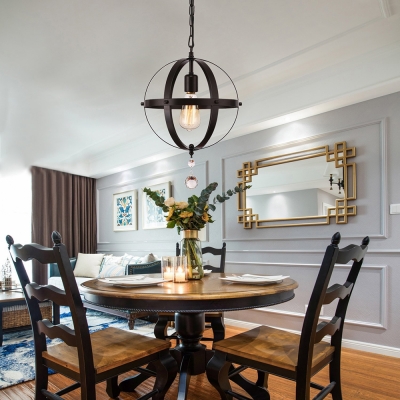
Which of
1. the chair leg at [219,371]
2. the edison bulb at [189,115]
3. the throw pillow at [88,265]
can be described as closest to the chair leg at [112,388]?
the chair leg at [219,371]

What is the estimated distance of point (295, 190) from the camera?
3.40 m

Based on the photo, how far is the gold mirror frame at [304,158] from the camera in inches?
119

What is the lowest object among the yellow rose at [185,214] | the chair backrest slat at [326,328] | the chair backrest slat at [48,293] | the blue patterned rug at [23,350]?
the blue patterned rug at [23,350]

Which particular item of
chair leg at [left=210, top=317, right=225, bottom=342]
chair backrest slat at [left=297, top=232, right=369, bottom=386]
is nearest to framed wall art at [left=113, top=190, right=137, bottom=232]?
chair leg at [left=210, top=317, right=225, bottom=342]

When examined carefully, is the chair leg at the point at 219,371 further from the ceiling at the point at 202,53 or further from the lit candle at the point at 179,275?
the ceiling at the point at 202,53

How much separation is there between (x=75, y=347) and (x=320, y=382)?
156cm

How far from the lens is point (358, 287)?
2.91m

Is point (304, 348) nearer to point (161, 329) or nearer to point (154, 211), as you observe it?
point (161, 329)

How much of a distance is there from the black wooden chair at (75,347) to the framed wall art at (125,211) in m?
3.68

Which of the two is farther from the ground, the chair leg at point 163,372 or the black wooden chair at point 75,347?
the black wooden chair at point 75,347

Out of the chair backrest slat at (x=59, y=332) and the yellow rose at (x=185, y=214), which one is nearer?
the chair backrest slat at (x=59, y=332)

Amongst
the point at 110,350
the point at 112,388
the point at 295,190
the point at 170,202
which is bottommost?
the point at 112,388

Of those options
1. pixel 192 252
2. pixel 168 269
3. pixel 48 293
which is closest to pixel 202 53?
pixel 192 252

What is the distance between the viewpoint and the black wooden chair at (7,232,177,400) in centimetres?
132
